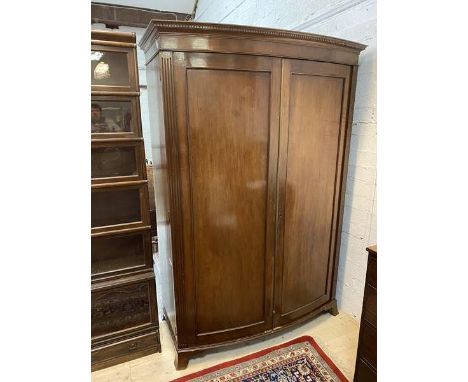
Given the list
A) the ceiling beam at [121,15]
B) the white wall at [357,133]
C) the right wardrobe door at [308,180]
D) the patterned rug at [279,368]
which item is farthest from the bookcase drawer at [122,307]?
the ceiling beam at [121,15]

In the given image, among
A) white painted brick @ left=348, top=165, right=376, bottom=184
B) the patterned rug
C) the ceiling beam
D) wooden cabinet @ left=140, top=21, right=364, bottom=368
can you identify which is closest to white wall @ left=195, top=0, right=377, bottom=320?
white painted brick @ left=348, top=165, right=376, bottom=184

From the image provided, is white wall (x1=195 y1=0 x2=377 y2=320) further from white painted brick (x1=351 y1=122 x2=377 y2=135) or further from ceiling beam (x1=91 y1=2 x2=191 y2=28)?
ceiling beam (x1=91 y1=2 x2=191 y2=28)

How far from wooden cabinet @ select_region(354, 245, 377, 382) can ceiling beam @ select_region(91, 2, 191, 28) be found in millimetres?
3572

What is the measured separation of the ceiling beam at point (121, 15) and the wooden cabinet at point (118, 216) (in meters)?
2.40

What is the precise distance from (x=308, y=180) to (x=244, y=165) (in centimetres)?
44

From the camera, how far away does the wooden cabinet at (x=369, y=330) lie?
125 centimetres

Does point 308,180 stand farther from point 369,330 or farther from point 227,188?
point 369,330

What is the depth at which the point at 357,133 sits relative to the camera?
6.24ft

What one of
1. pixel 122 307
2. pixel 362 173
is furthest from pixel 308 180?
pixel 122 307
